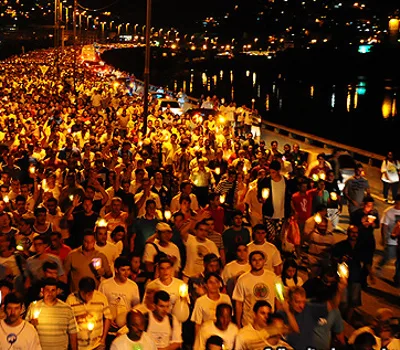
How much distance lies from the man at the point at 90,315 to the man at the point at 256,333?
130 centimetres

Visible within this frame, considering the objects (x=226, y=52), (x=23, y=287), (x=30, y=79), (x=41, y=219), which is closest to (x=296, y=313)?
(x=23, y=287)

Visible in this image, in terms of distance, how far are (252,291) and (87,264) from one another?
1.71 m

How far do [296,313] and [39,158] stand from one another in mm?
9412

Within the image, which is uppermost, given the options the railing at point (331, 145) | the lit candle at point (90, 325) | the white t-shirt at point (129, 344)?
the white t-shirt at point (129, 344)

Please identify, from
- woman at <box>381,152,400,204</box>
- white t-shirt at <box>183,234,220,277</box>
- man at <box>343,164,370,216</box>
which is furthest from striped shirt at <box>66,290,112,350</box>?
woman at <box>381,152,400,204</box>

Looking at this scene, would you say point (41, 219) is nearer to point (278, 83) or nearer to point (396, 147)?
point (396, 147)

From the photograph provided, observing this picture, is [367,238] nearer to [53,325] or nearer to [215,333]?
[215,333]

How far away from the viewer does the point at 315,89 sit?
361ft

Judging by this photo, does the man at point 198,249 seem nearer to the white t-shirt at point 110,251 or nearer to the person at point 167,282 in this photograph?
the white t-shirt at point 110,251

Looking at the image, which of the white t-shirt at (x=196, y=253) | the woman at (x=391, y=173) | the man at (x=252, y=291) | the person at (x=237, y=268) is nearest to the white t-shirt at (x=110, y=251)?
the white t-shirt at (x=196, y=253)

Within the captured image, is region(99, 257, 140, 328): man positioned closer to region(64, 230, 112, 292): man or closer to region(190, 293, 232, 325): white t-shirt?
region(190, 293, 232, 325): white t-shirt

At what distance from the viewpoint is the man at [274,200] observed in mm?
11008

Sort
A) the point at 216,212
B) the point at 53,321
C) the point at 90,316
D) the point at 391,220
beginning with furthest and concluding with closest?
1. the point at 216,212
2. the point at 391,220
3. the point at 90,316
4. the point at 53,321

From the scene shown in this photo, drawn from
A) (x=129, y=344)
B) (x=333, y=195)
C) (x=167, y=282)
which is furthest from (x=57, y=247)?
(x=333, y=195)
